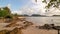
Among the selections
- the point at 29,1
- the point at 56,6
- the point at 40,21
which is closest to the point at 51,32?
the point at 40,21

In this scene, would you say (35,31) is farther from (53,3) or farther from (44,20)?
(53,3)

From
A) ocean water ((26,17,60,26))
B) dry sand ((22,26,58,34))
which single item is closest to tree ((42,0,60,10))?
ocean water ((26,17,60,26))

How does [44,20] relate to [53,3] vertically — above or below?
below

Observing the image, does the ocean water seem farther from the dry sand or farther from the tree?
the tree

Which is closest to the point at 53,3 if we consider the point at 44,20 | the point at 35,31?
the point at 44,20

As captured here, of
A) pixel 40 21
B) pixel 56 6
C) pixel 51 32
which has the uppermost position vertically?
pixel 56 6

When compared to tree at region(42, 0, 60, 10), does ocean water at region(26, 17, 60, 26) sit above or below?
below

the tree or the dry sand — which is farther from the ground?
the tree

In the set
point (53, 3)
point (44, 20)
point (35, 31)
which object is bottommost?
point (35, 31)

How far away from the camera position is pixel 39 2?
306 cm

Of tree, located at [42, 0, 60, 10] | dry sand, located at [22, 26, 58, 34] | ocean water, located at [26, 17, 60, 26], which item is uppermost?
tree, located at [42, 0, 60, 10]

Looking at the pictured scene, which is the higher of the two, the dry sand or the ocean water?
the ocean water

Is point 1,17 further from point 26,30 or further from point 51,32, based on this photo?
point 51,32

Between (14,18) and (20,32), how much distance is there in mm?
298
